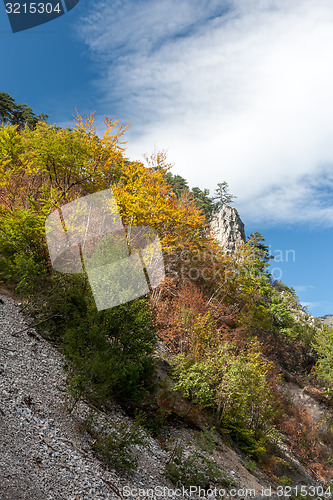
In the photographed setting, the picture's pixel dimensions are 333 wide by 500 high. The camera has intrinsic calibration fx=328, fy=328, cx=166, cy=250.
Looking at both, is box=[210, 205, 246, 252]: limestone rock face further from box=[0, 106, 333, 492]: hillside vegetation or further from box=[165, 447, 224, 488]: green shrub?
box=[165, 447, 224, 488]: green shrub

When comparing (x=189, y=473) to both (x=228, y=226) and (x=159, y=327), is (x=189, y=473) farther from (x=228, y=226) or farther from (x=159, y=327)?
(x=228, y=226)

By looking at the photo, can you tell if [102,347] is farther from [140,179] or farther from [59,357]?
[140,179]

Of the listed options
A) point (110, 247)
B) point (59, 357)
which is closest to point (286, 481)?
point (59, 357)

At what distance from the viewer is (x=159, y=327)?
17875mm

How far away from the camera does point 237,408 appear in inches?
497

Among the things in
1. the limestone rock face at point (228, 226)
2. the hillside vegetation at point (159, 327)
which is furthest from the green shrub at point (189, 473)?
the limestone rock face at point (228, 226)

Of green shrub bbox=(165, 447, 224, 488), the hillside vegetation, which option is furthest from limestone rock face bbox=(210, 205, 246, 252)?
green shrub bbox=(165, 447, 224, 488)

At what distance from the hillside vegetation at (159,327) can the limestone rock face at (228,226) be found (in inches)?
971

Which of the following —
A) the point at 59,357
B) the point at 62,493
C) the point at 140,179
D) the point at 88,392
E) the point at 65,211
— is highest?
the point at 140,179

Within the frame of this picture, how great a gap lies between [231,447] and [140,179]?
Result: 16.8 meters

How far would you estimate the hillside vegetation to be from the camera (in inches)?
380

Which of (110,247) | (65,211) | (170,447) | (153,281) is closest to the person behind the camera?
(170,447)

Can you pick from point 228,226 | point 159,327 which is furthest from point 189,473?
point 228,226

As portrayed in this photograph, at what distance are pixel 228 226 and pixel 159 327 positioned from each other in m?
39.6
